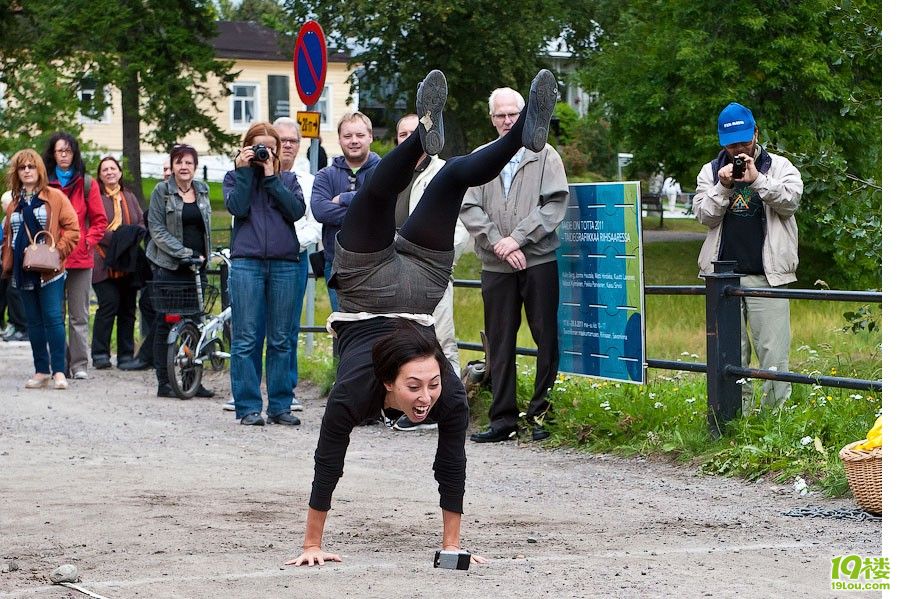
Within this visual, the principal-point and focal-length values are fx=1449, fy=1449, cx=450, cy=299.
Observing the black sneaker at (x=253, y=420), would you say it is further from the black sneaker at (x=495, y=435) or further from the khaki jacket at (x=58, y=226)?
the khaki jacket at (x=58, y=226)

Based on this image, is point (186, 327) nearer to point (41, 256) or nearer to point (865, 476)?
point (41, 256)

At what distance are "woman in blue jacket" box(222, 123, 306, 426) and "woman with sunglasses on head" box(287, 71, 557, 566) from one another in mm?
4258

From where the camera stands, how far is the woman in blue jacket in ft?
35.3

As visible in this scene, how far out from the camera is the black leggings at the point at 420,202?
20.4ft

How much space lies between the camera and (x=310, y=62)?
44.8 ft

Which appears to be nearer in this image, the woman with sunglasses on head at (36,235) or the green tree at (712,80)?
the woman with sunglasses on head at (36,235)

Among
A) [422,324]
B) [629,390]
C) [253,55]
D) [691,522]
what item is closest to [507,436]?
[629,390]

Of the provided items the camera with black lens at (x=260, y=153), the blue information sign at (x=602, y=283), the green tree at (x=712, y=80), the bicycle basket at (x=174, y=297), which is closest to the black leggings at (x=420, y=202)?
the blue information sign at (x=602, y=283)

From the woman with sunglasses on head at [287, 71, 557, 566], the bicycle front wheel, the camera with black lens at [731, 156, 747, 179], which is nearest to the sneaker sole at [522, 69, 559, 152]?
the woman with sunglasses on head at [287, 71, 557, 566]

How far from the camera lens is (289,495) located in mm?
7895

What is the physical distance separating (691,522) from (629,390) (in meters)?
3.11

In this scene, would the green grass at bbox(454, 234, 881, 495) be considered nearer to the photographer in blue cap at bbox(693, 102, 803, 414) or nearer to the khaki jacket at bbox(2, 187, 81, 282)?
the photographer in blue cap at bbox(693, 102, 803, 414)

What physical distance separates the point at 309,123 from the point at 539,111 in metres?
7.08

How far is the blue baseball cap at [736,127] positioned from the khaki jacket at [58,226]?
6354mm
